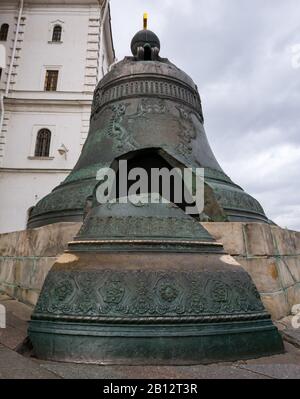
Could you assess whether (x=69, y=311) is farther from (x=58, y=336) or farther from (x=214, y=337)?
(x=214, y=337)

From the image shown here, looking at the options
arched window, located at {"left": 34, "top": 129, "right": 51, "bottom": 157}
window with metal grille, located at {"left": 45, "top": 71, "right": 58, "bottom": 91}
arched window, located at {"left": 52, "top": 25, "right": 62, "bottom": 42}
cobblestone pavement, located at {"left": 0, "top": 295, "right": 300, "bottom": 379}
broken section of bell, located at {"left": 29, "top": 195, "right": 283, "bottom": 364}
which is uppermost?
arched window, located at {"left": 52, "top": 25, "right": 62, "bottom": 42}

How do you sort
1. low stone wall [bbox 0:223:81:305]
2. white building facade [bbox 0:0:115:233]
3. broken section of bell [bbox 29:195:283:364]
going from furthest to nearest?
white building facade [bbox 0:0:115:233], low stone wall [bbox 0:223:81:305], broken section of bell [bbox 29:195:283:364]

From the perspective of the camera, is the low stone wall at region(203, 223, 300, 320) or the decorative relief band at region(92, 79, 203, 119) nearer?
the low stone wall at region(203, 223, 300, 320)

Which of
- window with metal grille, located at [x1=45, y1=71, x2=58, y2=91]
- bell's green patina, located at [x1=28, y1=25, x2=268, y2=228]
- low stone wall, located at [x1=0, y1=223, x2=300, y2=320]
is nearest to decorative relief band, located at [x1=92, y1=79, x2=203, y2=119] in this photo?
bell's green patina, located at [x1=28, y1=25, x2=268, y2=228]

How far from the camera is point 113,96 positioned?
3.38 metres

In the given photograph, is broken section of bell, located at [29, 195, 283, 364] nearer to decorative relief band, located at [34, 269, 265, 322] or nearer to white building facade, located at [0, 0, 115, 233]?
decorative relief band, located at [34, 269, 265, 322]

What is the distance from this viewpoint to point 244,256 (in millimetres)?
2326

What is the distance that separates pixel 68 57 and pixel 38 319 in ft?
53.6

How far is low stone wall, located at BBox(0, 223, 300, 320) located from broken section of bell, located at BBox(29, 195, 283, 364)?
1.84ft

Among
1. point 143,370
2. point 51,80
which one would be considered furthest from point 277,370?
point 51,80

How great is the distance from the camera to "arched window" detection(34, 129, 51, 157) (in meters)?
14.0

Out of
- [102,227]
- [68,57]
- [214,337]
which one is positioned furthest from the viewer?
[68,57]
